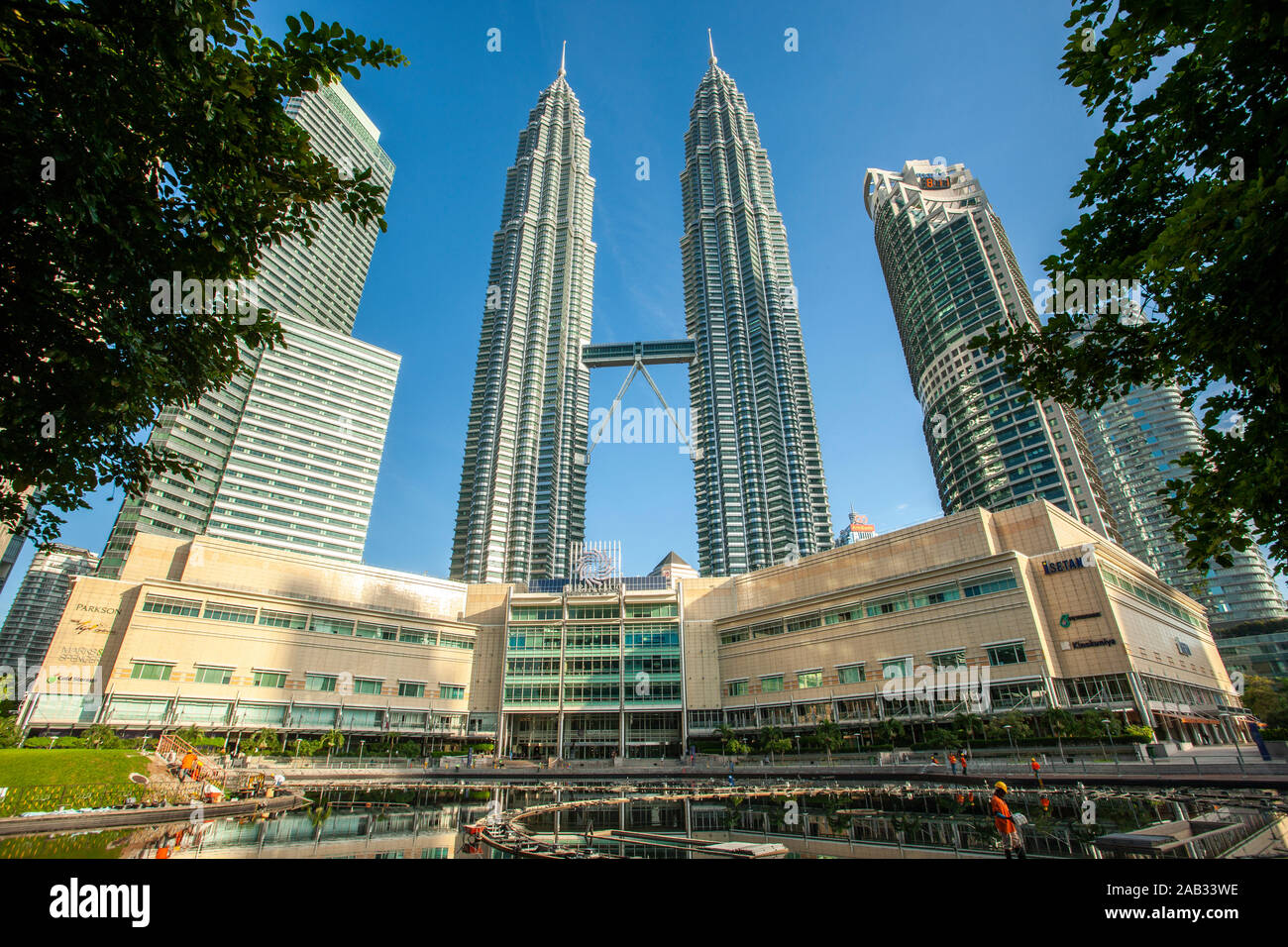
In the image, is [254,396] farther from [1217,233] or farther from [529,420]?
[1217,233]

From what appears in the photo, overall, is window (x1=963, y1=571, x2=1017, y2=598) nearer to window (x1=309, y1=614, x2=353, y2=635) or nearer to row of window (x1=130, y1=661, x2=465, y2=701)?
row of window (x1=130, y1=661, x2=465, y2=701)

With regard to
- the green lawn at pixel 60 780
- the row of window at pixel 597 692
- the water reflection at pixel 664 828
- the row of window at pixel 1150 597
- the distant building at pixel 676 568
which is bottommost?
the water reflection at pixel 664 828

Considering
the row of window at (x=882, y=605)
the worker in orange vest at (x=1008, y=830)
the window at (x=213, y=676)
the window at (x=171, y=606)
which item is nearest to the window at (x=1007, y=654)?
the row of window at (x=882, y=605)

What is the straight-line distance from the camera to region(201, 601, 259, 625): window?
6172 cm

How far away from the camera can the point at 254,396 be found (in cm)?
12425

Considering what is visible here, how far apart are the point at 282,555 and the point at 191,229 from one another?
235ft

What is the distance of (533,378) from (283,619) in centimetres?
9222

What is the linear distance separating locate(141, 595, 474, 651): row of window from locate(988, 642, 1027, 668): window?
59943mm

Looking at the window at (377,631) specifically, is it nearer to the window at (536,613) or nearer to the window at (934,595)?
the window at (536,613)

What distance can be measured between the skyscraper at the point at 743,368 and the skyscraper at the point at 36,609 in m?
172

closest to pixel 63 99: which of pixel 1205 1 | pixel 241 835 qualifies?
pixel 1205 1

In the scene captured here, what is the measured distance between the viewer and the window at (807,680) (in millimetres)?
62312

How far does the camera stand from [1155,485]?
141750 mm

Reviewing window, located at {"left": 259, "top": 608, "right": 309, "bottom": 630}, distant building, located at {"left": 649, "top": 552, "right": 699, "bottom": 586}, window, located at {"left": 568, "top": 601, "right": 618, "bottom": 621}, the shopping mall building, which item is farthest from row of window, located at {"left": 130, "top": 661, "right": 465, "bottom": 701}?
distant building, located at {"left": 649, "top": 552, "right": 699, "bottom": 586}
